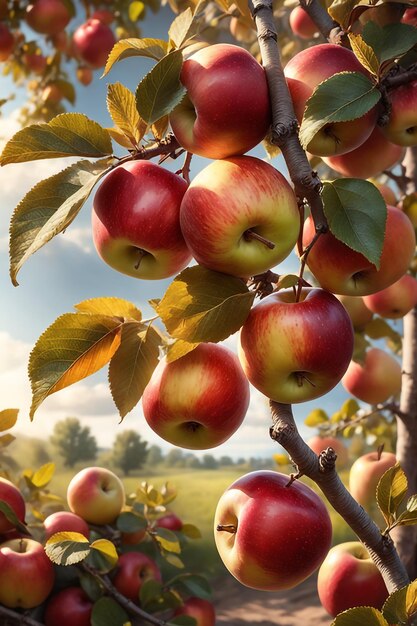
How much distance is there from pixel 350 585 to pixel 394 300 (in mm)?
497

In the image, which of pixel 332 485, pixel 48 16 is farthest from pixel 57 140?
pixel 48 16

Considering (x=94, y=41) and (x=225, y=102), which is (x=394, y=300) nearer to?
(x=225, y=102)

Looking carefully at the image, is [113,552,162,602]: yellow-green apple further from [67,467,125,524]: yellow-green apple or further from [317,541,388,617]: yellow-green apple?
[317,541,388,617]: yellow-green apple

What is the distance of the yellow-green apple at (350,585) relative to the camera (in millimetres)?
906

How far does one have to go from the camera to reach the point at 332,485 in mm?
562

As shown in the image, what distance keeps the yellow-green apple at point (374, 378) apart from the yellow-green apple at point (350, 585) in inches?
19.5

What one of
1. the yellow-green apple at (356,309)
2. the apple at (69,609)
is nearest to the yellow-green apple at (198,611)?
the apple at (69,609)

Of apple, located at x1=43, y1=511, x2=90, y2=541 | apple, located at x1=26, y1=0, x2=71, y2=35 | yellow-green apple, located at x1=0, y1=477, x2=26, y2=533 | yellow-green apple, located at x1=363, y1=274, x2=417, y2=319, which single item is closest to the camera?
yellow-green apple, located at x1=363, y1=274, x2=417, y2=319

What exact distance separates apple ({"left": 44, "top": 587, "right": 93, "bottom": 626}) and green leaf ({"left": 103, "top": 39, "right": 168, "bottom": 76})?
3.55ft

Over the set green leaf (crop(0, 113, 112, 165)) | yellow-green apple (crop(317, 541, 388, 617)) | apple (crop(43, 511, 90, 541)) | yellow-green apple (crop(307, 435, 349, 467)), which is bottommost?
yellow-green apple (crop(317, 541, 388, 617))

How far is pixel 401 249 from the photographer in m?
0.70

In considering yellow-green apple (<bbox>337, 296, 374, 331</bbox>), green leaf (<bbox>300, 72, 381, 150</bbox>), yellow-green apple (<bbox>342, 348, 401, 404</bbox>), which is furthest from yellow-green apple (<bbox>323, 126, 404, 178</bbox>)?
yellow-green apple (<bbox>342, 348, 401, 404</bbox>)

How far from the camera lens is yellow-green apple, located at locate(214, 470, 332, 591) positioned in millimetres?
646

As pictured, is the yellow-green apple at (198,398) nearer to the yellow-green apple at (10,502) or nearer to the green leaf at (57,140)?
the green leaf at (57,140)
